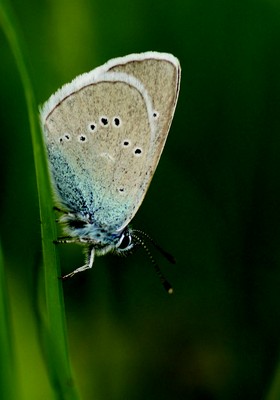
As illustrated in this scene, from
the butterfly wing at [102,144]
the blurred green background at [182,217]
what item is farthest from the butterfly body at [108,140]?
the blurred green background at [182,217]

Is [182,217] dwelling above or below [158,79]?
below

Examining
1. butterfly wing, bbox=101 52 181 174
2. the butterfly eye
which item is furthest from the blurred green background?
butterfly wing, bbox=101 52 181 174

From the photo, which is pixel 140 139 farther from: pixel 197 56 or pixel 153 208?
pixel 197 56

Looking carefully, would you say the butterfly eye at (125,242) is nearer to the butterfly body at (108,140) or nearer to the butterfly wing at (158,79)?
the butterfly body at (108,140)

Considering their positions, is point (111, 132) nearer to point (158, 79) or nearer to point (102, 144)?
point (102, 144)

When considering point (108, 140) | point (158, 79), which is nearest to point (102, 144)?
point (108, 140)

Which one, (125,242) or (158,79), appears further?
(125,242)
